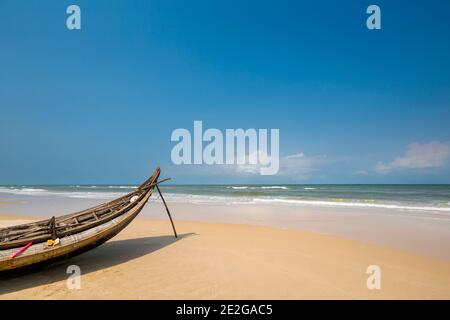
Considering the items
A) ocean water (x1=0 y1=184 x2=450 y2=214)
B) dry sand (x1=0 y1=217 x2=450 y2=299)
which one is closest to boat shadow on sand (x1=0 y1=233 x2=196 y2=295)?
dry sand (x1=0 y1=217 x2=450 y2=299)

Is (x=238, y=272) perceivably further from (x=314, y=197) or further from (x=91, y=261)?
(x=314, y=197)

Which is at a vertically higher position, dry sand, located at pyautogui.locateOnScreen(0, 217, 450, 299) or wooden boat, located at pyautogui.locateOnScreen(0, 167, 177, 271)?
wooden boat, located at pyautogui.locateOnScreen(0, 167, 177, 271)

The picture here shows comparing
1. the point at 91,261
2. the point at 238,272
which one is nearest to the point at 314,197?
the point at 238,272

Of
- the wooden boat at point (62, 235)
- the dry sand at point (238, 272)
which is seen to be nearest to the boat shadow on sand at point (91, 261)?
the dry sand at point (238, 272)

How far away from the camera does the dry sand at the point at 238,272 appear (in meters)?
4.77

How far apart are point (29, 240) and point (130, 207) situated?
6.99ft

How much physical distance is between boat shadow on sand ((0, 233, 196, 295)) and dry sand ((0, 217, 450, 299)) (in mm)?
19

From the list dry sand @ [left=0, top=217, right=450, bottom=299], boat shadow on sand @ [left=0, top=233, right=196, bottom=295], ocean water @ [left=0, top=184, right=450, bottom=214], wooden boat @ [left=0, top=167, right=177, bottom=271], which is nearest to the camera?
dry sand @ [left=0, top=217, right=450, bottom=299]

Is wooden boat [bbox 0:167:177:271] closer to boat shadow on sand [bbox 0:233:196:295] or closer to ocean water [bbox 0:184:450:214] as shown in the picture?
boat shadow on sand [bbox 0:233:196:295]

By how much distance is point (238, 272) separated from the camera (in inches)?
228

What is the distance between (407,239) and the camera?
29.1 feet

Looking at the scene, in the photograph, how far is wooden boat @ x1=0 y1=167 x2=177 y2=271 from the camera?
4.89m

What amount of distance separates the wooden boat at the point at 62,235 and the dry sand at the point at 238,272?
21.8 inches
